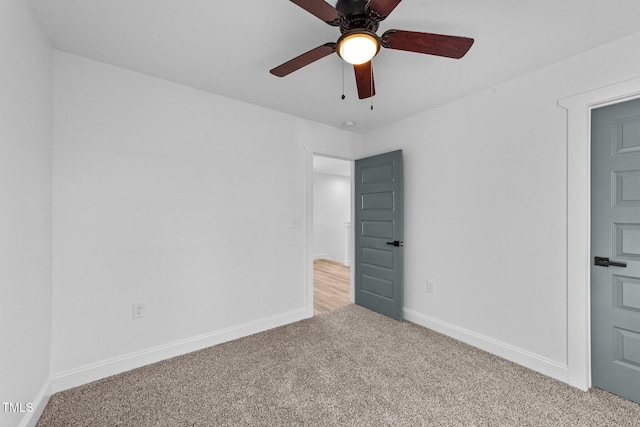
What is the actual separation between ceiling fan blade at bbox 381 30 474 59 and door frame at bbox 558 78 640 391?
3.93 ft

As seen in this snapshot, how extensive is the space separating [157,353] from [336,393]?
1.52 m

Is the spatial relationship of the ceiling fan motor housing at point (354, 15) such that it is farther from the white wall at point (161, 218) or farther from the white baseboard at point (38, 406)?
the white baseboard at point (38, 406)

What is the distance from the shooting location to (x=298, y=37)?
177 centimetres

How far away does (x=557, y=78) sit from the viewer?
2059mm

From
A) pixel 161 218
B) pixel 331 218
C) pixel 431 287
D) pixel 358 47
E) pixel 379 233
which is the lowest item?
pixel 431 287

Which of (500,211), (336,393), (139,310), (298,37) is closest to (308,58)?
(298,37)

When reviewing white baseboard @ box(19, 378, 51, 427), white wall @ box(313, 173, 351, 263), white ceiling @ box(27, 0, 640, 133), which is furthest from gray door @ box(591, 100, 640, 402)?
white wall @ box(313, 173, 351, 263)

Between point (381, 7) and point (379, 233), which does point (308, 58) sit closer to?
point (381, 7)

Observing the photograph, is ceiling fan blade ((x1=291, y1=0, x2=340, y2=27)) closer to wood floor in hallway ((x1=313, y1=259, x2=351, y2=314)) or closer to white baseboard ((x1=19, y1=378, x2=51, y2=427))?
white baseboard ((x1=19, y1=378, x2=51, y2=427))

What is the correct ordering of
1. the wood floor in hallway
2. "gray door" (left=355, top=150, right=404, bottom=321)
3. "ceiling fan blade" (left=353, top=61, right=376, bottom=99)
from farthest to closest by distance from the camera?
the wood floor in hallway → "gray door" (left=355, top=150, right=404, bottom=321) → "ceiling fan blade" (left=353, top=61, right=376, bottom=99)

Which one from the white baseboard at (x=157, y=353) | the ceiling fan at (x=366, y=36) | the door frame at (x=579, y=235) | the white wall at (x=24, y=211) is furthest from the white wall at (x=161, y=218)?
the door frame at (x=579, y=235)

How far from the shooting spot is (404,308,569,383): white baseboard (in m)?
2.07

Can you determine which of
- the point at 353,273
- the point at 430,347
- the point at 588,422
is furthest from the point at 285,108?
the point at 588,422

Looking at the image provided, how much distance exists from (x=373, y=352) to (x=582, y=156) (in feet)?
7.17
